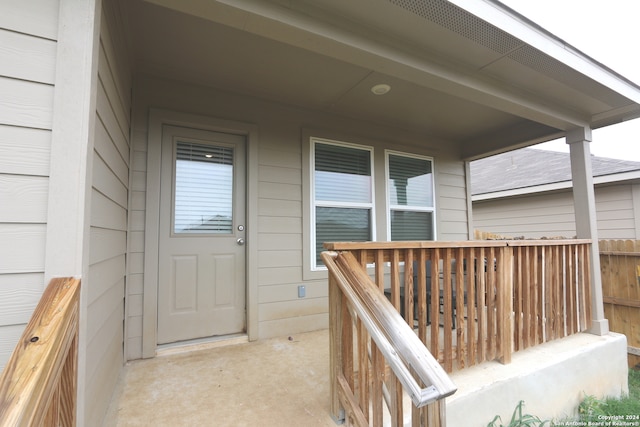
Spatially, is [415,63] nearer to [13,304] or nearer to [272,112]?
[272,112]

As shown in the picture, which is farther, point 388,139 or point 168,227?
point 388,139

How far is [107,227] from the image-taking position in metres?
1.66

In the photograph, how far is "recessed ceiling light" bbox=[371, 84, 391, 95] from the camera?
2901 mm

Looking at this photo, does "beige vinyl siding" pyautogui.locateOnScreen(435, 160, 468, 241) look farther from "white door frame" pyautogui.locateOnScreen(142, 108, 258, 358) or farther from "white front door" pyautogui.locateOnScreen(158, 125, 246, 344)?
"white front door" pyautogui.locateOnScreen(158, 125, 246, 344)

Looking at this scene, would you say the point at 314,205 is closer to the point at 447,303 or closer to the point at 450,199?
the point at 447,303

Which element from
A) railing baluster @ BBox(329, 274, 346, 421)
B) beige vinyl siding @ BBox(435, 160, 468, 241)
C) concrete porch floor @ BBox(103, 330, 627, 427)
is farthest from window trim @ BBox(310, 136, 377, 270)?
railing baluster @ BBox(329, 274, 346, 421)

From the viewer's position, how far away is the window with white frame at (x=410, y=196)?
153 inches

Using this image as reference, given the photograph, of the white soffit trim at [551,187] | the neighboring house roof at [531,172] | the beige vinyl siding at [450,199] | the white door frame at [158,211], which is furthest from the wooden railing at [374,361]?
the neighboring house roof at [531,172]

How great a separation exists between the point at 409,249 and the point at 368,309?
543 mm

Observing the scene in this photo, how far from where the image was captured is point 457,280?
1942 mm

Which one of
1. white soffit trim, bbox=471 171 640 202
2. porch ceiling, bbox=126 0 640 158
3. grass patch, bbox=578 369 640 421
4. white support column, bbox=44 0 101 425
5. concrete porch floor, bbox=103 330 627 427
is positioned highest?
porch ceiling, bbox=126 0 640 158

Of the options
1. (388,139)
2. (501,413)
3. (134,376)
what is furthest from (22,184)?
(388,139)

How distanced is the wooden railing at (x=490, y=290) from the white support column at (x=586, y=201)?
0.13 metres

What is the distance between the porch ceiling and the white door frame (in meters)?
0.37
